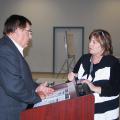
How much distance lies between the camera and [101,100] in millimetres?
2023

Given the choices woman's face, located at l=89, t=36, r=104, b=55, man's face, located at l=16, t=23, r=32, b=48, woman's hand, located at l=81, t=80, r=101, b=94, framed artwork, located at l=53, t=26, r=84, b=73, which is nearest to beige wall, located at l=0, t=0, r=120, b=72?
framed artwork, located at l=53, t=26, r=84, b=73

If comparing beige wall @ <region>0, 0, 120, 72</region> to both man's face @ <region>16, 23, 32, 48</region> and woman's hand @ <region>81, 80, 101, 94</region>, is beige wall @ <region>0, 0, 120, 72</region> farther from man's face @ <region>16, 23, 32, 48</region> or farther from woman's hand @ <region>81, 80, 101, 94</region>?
man's face @ <region>16, 23, 32, 48</region>

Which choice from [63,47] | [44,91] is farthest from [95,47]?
[63,47]

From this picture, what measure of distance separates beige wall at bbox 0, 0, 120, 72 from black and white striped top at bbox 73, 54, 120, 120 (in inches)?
291

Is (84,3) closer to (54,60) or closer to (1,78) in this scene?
(54,60)

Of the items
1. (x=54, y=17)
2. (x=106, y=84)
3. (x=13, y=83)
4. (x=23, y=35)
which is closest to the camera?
(x=13, y=83)

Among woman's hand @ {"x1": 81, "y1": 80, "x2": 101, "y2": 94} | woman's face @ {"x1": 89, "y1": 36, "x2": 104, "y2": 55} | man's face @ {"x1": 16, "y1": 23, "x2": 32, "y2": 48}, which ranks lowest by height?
woman's hand @ {"x1": 81, "y1": 80, "x2": 101, "y2": 94}

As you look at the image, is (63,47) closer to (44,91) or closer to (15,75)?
(44,91)

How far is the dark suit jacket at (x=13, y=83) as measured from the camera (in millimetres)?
1662

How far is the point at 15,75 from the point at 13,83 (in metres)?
0.05

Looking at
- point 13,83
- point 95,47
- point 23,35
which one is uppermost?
point 23,35

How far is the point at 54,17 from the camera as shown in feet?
31.2

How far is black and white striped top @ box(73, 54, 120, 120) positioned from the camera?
199cm

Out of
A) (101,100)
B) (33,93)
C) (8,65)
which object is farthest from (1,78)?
(101,100)
